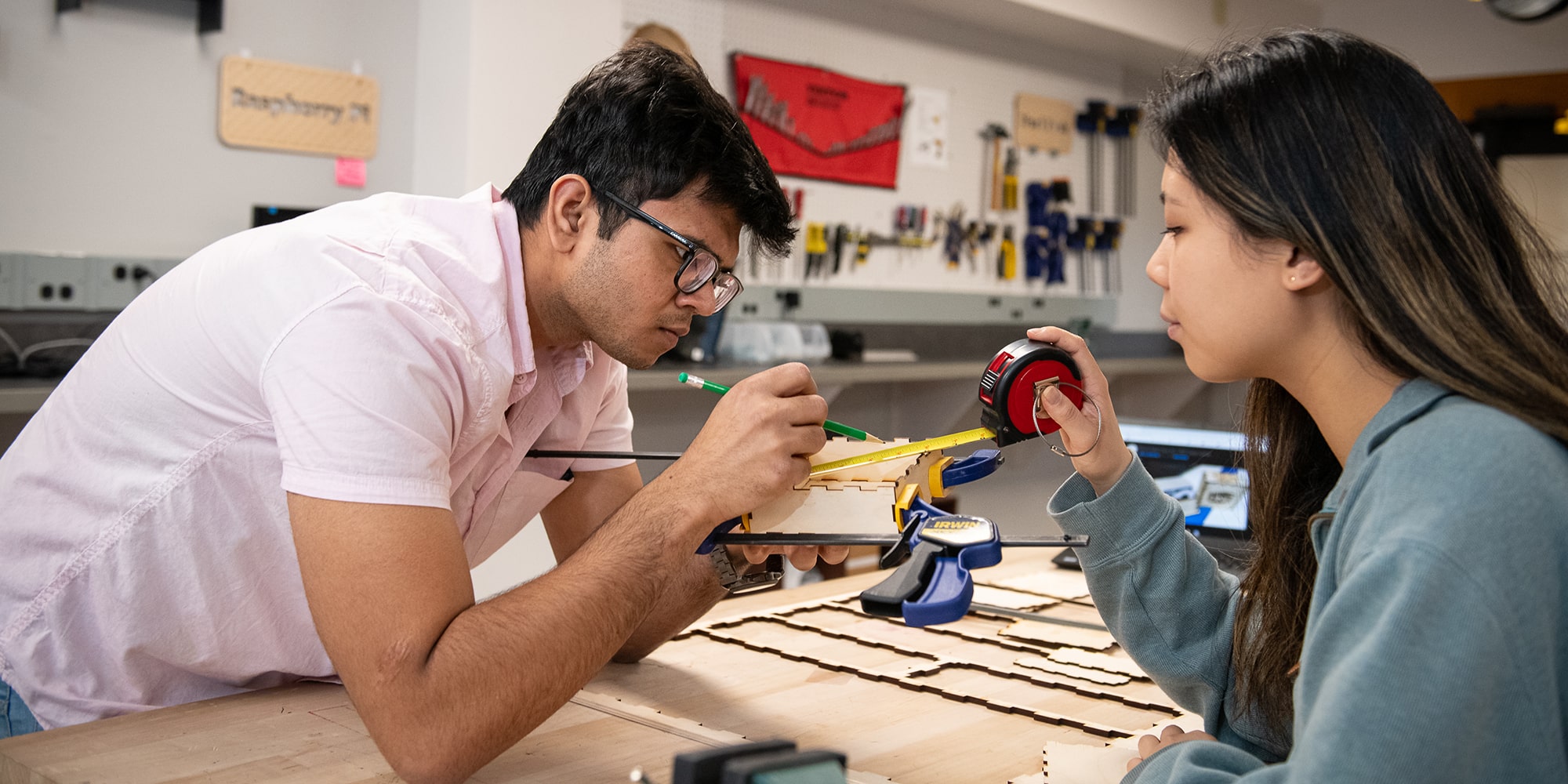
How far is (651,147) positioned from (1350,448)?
3.03ft

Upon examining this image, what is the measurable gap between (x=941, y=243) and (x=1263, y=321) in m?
3.99

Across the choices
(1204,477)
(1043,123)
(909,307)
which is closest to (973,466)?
(1204,477)

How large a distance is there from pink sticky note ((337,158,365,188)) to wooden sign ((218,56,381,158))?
0.02 meters

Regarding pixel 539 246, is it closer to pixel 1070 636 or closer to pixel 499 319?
pixel 499 319

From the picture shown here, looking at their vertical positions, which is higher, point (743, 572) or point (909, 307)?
point (909, 307)

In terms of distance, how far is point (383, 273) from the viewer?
1.30 m

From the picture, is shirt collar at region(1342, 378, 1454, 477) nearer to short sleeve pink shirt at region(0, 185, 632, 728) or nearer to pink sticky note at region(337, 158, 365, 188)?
short sleeve pink shirt at region(0, 185, 632, 728)

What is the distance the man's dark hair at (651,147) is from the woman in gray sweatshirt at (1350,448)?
480 millimetres

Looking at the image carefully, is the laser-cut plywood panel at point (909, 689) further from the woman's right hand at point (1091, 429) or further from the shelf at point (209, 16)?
the shelf at point (209, 16)

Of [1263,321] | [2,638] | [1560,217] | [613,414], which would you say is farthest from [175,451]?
[1560,217]

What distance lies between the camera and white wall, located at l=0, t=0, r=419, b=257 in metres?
2.78

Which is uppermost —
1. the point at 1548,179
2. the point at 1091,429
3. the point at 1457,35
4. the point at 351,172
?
the point at 1457,35

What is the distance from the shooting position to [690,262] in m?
1.57

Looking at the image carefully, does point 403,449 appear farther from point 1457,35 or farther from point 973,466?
point 1457,35
